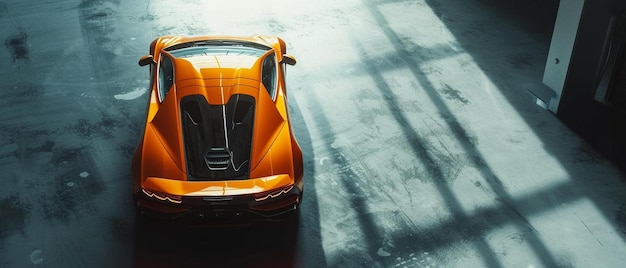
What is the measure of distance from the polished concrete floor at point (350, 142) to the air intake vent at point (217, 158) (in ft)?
2.25

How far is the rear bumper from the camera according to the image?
505 centimetres

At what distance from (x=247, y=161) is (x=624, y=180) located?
12.5ft

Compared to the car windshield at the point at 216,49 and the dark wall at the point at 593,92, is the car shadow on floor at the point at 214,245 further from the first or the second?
the dark wall at the point at 593,92

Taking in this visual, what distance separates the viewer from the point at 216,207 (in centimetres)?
506

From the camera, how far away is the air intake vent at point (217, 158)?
17.5 feet

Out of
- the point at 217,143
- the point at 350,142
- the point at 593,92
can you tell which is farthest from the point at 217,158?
Answer: the point at 593,92

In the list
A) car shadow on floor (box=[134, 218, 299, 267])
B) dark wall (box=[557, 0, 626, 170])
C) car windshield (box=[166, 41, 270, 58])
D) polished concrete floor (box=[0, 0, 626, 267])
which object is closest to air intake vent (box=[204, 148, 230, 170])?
car shadow on floor (box=[134, 218, 299, 267])

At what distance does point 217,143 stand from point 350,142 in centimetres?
191

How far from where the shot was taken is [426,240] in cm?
577

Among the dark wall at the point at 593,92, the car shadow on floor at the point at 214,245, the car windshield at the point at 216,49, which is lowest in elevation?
the car shadow on floor at the point at 214,245

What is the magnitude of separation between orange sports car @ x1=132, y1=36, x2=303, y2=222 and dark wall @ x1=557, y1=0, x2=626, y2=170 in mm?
3268

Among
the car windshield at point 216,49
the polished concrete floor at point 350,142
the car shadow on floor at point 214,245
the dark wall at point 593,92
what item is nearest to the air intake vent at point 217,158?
the car shadow on floor at point 214,245

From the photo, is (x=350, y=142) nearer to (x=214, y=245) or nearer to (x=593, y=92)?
(x=214, y=245)

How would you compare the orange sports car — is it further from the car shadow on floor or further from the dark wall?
the dark wall
